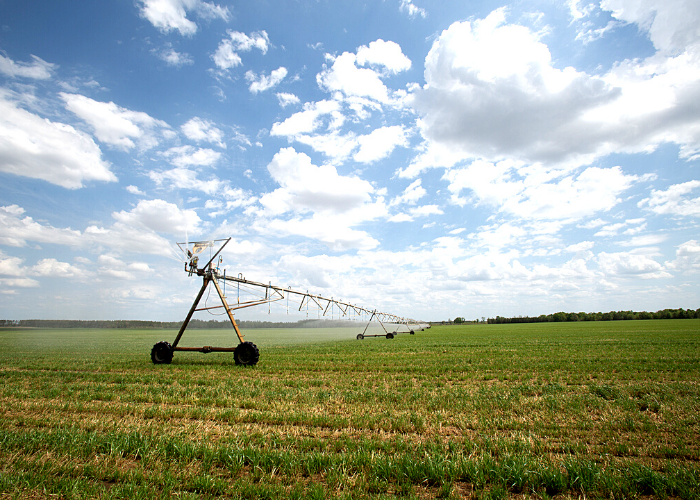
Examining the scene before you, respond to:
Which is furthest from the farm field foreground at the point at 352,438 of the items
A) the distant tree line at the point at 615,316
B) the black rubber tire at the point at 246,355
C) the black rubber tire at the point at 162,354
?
the distant tree line at the point at 615,316

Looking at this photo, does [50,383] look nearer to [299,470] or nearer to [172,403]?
[172,403]

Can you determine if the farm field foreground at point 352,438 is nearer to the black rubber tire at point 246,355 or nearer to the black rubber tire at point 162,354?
the black rubber tire at point 246,355

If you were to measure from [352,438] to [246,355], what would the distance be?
11.3 m

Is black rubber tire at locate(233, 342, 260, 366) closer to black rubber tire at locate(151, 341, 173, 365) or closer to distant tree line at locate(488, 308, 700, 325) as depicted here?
black rubber tire at locate(151, 341, 173, 365)

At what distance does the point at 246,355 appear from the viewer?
53.4 ft

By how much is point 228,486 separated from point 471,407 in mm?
6083

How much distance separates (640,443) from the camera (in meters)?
6.07

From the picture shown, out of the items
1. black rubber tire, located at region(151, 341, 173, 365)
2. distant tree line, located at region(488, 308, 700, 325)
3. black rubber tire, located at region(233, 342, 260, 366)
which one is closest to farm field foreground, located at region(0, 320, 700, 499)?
black rubber tire, located at region(233, 342, 260, 366)

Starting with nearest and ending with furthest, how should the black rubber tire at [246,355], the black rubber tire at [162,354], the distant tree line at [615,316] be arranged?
the black rubber tire at [246,355], the black rubber tire at [162,354], the distant tree line at [615,316]

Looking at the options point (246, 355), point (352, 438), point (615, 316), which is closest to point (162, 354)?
point (246, 355)

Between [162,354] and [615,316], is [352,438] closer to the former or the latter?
[162,354]

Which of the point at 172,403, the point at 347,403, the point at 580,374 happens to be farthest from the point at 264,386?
the point at 580,374

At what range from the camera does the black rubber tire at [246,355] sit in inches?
635

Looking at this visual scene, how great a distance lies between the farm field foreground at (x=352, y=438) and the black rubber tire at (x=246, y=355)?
12.3ft
